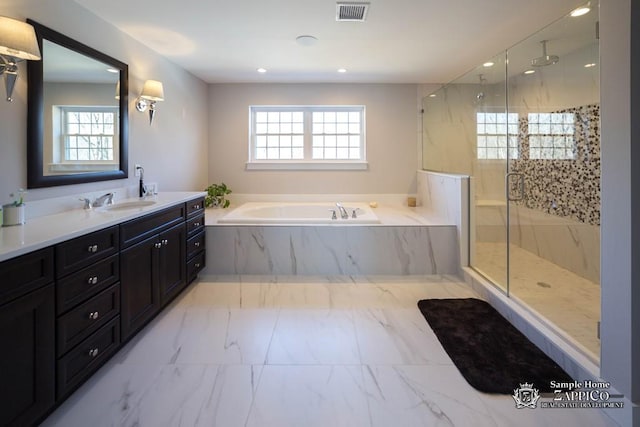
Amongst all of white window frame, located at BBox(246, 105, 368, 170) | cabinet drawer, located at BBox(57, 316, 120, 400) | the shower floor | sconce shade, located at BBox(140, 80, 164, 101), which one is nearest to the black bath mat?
the shower floor

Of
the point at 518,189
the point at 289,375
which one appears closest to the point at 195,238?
the point at 289,375

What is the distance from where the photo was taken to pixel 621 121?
1.47m

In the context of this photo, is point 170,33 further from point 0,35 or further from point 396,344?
point 396,344

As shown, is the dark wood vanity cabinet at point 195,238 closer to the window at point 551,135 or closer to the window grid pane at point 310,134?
the window grid pane at point 310,134

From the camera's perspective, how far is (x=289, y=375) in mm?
1915

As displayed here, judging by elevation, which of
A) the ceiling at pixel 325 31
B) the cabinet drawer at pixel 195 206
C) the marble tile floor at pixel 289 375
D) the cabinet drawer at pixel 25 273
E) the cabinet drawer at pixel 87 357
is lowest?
the marble tile floor at pixel 289 375

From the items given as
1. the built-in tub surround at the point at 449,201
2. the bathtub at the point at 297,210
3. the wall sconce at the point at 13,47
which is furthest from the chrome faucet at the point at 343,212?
the wall sconce at the point at 13,47

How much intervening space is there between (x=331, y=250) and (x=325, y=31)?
76.6 inches

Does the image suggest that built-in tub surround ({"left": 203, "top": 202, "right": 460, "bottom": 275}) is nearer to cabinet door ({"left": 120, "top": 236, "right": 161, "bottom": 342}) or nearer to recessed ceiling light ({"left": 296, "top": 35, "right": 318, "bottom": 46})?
cabinet door ({"left": 120, "top": 236, "right": 161, "bottom": 342})

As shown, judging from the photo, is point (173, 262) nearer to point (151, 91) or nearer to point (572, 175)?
point (151, 91)

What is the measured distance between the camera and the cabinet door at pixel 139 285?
2.08 m

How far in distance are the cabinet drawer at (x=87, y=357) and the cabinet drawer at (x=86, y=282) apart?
0.21 metres

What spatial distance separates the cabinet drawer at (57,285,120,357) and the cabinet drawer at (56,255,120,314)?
0.04 metres

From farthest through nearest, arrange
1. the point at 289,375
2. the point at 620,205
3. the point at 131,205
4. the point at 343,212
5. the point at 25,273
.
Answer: the point at 343,212
the point at 131,205
the point at 289,375
the point at 620,205
the point at 25,273
